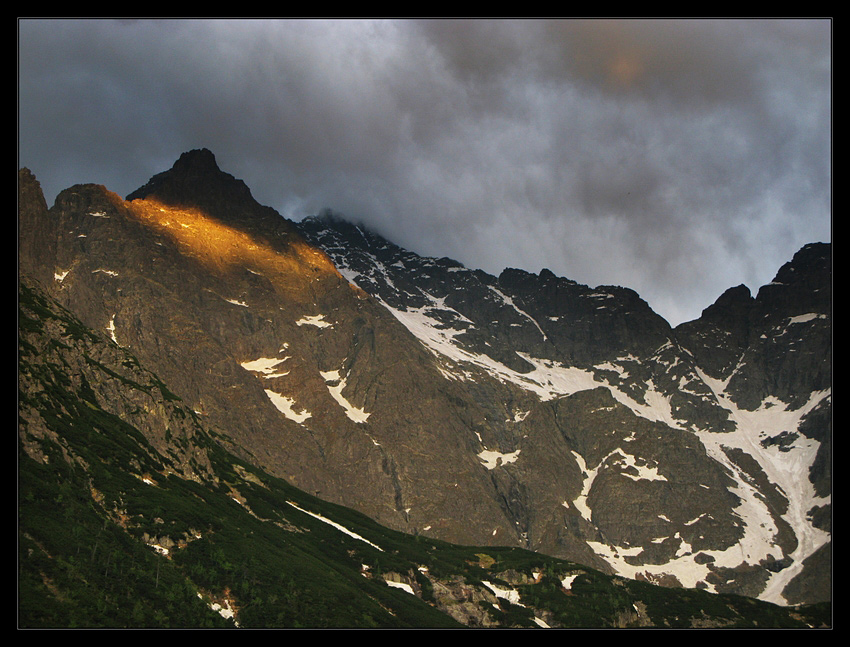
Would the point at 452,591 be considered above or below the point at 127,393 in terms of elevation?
below

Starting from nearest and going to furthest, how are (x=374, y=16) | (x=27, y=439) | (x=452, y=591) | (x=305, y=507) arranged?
1. (x=374, y=16)
2. (x=27, y=439)
3. (x=452, y=591)
4. (x=305, y=507)

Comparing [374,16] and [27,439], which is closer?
[374,16]

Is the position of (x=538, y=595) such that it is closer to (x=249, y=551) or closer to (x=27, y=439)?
(x=249, y=551)

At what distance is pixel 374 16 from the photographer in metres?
42.5

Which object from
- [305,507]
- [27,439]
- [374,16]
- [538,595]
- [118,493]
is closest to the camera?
[374,16]

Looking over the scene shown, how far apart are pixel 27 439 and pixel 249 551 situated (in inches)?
1337
